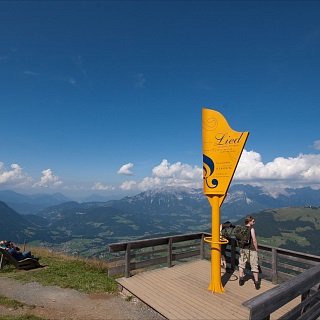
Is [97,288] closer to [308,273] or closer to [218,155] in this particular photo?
[218,155]

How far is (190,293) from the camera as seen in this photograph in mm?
8719

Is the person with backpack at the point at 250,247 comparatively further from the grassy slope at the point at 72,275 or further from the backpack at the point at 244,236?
Result: the grassy slope at the point at 72,275

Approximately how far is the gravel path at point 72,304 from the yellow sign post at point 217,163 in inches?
106

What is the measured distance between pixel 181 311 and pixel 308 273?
365 centimetres

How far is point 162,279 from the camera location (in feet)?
32.9

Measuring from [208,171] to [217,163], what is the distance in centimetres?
45

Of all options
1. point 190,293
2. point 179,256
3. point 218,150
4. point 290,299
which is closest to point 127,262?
point 190,293

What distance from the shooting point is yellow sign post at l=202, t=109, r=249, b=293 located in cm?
869

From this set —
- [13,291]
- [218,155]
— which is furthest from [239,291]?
[13,291]

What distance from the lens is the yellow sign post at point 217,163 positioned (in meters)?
8.69

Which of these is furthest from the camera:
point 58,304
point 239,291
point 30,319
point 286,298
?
point 239,291

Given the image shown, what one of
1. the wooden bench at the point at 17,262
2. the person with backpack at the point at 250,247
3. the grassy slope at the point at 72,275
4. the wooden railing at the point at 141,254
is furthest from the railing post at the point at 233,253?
the wooden bench at the point at 17,262

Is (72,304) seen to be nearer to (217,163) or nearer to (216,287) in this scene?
(216,287)

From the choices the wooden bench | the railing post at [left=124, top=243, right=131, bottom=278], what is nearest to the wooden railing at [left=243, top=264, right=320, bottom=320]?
the railing post at [left=124, top=243, right=131, bottom=278]
